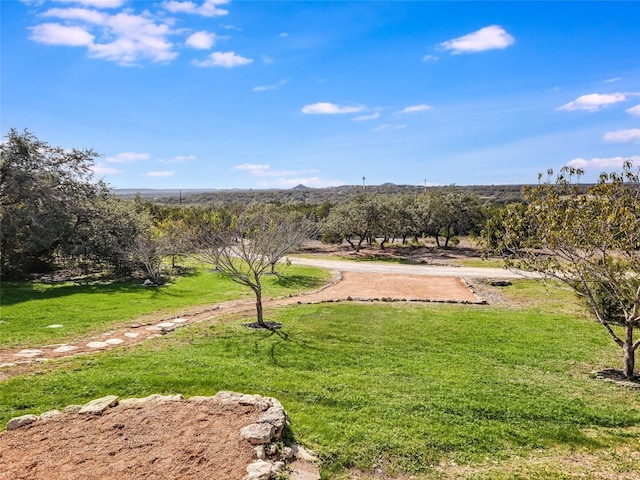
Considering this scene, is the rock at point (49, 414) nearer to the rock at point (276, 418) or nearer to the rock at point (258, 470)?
the rock at point (276, 418)

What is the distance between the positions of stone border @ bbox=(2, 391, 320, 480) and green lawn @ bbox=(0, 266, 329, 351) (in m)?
6.10

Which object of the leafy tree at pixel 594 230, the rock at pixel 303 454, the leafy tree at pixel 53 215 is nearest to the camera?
the rock at pixel 303 454

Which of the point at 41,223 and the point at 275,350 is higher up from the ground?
the point at 41,223

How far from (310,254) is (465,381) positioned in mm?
32595

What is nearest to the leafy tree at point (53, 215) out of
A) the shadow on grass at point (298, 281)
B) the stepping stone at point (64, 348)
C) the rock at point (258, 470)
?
the shadow on grass at point (298, 281)

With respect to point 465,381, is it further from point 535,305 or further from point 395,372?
point 535,305

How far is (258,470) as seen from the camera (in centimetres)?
533

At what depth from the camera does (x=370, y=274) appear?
29125 millimetres

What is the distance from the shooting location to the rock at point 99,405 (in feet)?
23.1

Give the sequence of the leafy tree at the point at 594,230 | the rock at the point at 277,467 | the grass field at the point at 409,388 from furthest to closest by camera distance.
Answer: the leafy tree at the point at 594,230, the grass field at the point at 409,388, the rock at the point at 277,467

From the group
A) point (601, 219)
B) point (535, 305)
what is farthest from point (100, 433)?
point (535, 305)

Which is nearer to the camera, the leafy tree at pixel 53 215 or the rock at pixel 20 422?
the rock at pixel 20 422

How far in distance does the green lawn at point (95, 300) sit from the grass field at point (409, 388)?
12.3 ft

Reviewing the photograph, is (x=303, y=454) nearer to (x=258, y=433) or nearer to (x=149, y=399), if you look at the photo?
(x=258, y=433)
